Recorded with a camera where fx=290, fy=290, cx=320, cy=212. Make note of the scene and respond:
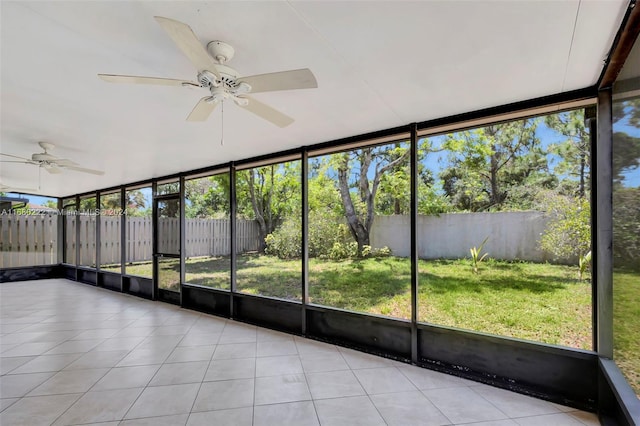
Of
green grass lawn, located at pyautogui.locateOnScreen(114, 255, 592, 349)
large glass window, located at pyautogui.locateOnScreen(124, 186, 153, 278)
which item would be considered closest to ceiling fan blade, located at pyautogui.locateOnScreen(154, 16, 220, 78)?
green grass lawn, located at pyautogui.locateOnScreen(114, 255, 592, 349)

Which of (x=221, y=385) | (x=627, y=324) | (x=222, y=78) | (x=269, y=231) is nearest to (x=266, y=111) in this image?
(x=222, y=78)

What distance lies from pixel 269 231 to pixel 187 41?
5.99m

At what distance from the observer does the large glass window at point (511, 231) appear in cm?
349

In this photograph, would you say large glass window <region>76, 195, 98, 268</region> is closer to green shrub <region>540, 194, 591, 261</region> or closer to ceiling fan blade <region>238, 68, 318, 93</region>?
ceiling fan blade <region>238, 68, 318, 93</region>

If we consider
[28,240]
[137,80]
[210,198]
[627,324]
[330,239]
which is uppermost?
[137,80]

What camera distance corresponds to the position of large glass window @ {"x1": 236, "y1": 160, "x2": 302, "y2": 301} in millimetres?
6219

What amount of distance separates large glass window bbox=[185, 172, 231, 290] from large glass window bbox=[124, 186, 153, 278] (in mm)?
913

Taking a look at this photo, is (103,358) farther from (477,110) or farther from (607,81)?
(607,81)

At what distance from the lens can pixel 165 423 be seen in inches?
82.0

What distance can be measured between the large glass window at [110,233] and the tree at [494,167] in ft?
24.0

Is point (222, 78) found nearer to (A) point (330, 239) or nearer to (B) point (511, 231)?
(B) point (511, 231)

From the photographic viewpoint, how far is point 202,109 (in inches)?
80.6

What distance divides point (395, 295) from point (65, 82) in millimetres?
4823

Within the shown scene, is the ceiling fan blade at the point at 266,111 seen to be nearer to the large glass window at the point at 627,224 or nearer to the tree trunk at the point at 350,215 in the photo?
the large glass window at the point at 627,224
